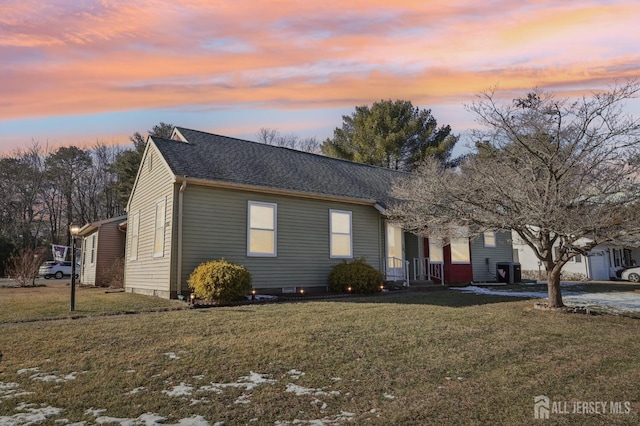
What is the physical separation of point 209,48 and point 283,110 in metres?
3.54

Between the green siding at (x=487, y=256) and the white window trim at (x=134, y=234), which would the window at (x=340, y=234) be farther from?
the white window trim at (x=134, y=234)

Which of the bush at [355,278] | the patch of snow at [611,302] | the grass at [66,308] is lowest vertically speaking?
the patch of snow at [611,302]

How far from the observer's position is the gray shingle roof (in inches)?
483

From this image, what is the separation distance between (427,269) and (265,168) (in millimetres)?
7556

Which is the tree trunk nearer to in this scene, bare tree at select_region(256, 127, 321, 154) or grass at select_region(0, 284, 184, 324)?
grass at select_region(0, 284, 184, 324)

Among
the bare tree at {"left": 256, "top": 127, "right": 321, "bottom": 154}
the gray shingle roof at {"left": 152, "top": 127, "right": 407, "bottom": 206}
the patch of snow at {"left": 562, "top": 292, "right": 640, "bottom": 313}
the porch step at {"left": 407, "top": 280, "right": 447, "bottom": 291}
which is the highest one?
the bare tree at {"left": 256, "top": 127, "right": 321, "bottom": 154}

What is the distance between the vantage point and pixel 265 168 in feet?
45.8

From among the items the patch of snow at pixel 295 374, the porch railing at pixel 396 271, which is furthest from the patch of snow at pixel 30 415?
the porch railing at pixel 396 271

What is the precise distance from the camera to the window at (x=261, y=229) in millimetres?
12438

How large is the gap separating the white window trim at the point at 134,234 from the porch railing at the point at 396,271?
8.91 m

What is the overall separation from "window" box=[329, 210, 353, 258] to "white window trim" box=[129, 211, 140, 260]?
6.86m

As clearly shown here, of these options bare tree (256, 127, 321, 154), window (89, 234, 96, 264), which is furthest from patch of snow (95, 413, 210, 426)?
bare tree (256, 127, 321, 154)

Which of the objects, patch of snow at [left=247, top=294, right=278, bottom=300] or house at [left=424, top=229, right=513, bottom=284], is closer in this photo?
patch of snow at [left=247, top=294, right=278, bottom=300]

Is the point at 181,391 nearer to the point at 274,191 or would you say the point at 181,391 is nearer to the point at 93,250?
the point at 274,191
